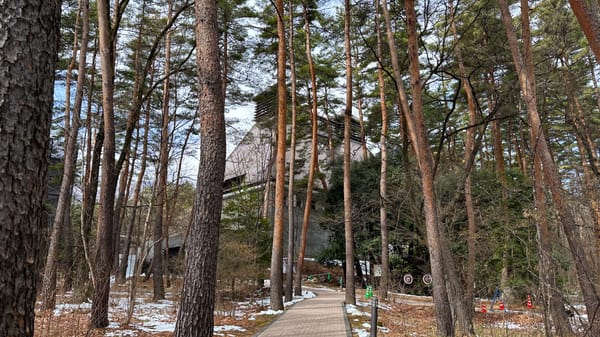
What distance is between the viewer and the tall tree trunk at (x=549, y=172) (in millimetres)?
5918

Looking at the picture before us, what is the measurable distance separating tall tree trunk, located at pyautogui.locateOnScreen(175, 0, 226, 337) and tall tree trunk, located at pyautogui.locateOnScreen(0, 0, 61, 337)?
3.28 metres

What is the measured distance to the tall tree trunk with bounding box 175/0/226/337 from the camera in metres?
4.55

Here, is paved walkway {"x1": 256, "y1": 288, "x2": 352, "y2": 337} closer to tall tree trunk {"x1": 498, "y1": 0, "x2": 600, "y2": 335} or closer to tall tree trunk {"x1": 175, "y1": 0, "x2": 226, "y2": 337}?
tall tree trunk {"x1": 175, "y1": 0, "x2": 226, "y2": 337}

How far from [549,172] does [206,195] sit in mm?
6831

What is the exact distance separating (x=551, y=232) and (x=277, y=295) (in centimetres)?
755

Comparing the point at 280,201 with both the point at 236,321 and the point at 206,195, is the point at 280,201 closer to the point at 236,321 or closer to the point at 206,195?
the point at 236,321

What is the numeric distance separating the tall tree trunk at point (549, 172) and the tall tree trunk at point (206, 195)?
5250mm

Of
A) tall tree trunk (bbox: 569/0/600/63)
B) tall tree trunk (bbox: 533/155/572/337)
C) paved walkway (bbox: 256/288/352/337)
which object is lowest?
paved walkway (bbox: 256/288/352/337)

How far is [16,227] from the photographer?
4.54ft

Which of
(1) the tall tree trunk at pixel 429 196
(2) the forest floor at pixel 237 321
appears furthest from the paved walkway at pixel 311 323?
(1) the tall tree trunk at pixel 429 196

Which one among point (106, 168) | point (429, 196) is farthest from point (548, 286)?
point (106, 168)

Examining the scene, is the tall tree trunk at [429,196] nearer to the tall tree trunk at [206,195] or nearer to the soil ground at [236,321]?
the soil ground at [236,321]

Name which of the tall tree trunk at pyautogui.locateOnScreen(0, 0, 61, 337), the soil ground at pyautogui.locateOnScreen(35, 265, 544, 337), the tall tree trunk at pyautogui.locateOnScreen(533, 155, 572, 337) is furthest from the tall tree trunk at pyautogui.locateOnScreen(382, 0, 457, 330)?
the tall tree trunk at pyautogui.locateOnScreen(0, 0, 61, 337)

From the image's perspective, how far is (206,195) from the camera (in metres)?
4.86
